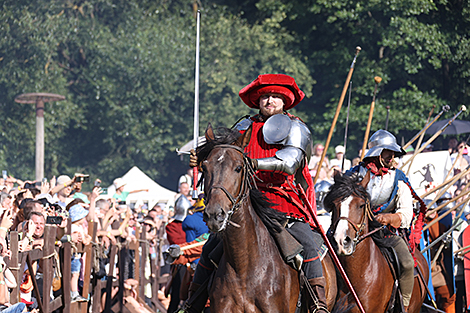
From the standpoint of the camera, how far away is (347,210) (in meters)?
6.11

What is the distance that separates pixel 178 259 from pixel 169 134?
22.2 meters

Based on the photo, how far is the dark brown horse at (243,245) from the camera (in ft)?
13.9

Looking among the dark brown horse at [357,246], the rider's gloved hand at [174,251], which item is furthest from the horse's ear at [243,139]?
the rider's gloved hand at [174,251]

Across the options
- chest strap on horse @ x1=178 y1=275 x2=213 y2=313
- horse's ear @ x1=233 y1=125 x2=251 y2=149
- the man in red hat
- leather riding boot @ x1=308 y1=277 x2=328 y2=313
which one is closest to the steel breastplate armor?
the man in red hat

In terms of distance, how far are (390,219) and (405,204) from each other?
1.12 ft

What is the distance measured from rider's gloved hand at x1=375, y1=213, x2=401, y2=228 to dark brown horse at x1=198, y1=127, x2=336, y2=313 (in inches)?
77.5

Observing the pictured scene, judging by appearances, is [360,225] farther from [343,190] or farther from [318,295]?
[318,295]

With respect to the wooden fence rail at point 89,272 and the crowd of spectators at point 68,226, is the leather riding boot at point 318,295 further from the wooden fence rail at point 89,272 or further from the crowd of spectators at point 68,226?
the wooden fence rail at point 89,272

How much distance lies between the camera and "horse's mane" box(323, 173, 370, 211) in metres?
6.20

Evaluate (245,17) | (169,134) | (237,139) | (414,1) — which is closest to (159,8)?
(245,17)

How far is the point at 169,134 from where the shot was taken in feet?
96.8

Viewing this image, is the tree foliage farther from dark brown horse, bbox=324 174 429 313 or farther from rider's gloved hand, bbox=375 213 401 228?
dark brown horse, bbox=324 174 429 313

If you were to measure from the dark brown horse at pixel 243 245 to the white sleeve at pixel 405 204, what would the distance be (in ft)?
7.56

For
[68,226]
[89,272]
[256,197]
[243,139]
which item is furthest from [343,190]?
[89,272]
